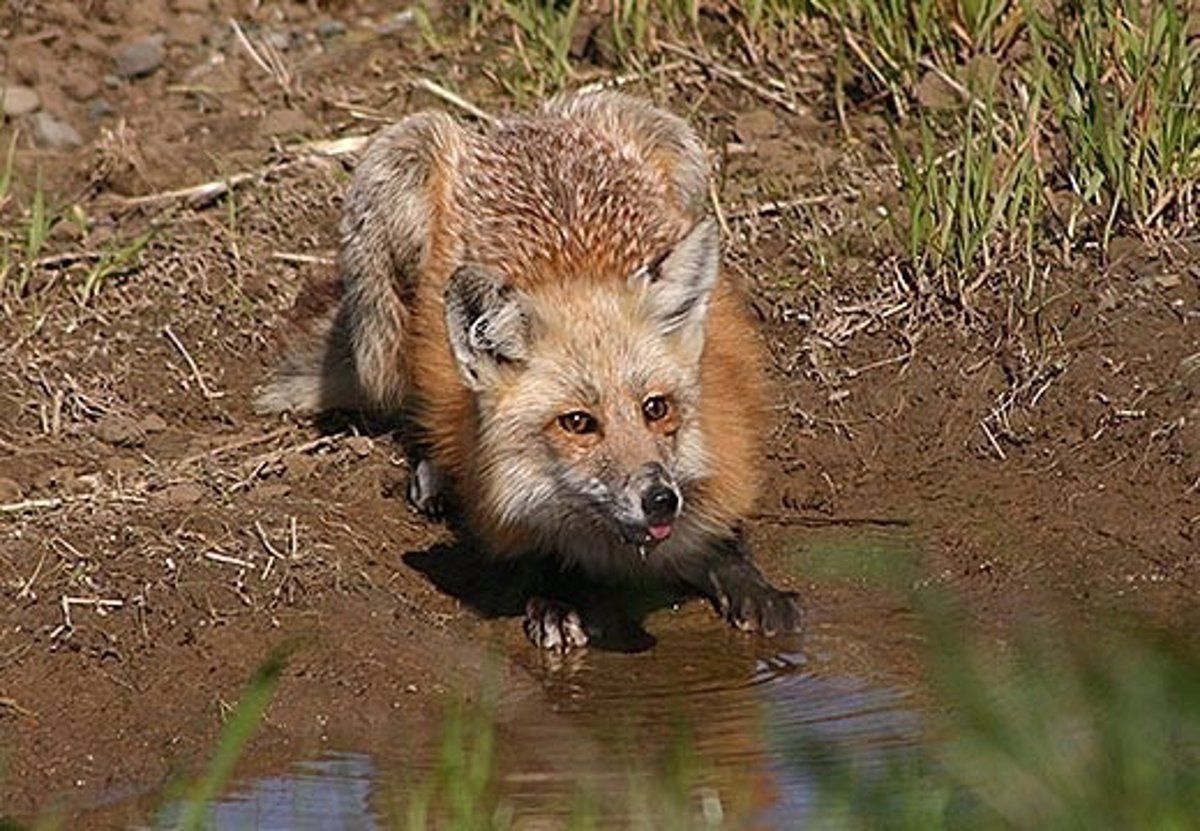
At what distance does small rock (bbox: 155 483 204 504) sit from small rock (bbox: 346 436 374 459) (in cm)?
65

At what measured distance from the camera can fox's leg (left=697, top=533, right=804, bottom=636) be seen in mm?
7170

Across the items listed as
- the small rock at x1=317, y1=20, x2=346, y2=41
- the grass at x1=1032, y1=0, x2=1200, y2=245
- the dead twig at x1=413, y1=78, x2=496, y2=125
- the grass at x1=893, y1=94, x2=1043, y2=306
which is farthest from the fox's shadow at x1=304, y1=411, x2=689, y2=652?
the small rock at x1=317, y1=20, x2=346, y2=41

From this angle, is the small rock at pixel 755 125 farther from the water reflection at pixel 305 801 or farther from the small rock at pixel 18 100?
the water reflection at pixel 305 801

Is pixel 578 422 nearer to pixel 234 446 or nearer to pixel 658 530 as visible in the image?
pixel 658 530

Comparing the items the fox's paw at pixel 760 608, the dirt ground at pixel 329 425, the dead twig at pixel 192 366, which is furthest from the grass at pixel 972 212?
the dead twig at pixel 192 366

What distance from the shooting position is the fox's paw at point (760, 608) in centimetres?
716

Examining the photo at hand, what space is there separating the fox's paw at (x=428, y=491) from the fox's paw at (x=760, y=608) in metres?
1.04

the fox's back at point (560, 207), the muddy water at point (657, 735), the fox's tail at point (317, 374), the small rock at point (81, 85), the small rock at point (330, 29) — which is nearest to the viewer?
the muddy water at point (657, 735)

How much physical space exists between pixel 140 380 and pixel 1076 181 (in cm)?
343

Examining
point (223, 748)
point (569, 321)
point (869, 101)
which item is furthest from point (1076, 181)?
point (223, 748)

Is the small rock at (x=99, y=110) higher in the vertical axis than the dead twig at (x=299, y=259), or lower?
lower

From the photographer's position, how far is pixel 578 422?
7004mm

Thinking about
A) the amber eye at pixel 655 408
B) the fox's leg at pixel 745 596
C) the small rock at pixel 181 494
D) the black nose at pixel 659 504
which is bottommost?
the small rock at pixel 181 494

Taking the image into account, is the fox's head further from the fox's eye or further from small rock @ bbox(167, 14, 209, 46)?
small rock @ bbox(167, 14, 209, 46)
